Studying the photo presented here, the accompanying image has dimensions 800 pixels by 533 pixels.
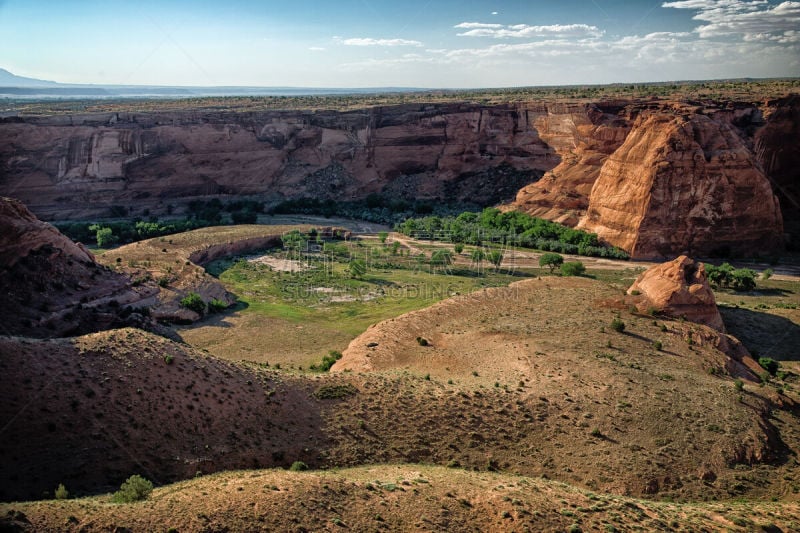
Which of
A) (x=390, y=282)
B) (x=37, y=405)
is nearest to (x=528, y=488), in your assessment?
(x=37, y=405)

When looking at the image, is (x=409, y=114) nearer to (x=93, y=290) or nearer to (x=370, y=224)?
(x=370, y=224)

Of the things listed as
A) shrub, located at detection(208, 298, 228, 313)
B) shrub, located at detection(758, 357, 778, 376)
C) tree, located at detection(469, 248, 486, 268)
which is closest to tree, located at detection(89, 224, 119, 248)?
shrub, located at detection(208, 298, 228, 313)

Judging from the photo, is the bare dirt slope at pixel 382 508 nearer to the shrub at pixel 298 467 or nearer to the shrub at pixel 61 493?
the shrub at pixel 61 493

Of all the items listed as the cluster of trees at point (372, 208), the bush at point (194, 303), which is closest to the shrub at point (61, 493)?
the bush at point (194, 303)

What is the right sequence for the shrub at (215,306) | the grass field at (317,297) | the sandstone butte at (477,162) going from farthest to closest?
1. the sandstone butte at (477,162)
2. the shrub at (215,306)
3. the grass field at (317,297)

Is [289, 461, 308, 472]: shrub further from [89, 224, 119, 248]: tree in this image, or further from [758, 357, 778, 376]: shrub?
[89, 224, 119, 248]: tree

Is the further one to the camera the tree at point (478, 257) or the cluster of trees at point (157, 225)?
the cluster of trees at point (157, 225)
